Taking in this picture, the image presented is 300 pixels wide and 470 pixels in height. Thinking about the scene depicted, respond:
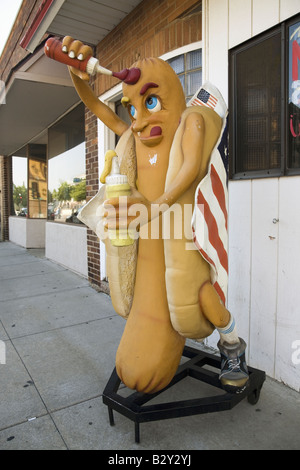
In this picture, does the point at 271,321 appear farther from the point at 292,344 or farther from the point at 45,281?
the point at 45,281

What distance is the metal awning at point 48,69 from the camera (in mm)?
3744

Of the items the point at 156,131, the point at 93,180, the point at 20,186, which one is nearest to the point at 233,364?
the point at 156,131

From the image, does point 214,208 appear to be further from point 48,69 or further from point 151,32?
point 48,69

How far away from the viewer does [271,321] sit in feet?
8.25

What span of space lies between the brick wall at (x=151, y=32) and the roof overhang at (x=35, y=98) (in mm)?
1026

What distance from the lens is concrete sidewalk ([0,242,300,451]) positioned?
1.91 meters

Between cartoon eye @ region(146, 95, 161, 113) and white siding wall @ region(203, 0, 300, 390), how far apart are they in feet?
3.52

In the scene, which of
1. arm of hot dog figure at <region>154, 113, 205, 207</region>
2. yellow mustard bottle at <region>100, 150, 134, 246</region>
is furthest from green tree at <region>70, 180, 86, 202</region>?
yellow mustard bottle at <region>100, 150, 134, 246</region>

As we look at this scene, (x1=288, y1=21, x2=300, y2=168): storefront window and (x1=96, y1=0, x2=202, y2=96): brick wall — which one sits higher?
(x1=96, y1=0, x2=202, y2=96): brick wall

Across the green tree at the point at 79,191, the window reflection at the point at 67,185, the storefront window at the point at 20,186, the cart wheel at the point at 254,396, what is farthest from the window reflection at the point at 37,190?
the cart wheel at the point at 254,396

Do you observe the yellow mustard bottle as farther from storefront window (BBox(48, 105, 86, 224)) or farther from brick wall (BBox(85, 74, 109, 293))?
storefront window (BBox(48, 105, 86, 224))

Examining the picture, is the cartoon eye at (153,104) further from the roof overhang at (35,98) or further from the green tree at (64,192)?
the green tree at (64,192)

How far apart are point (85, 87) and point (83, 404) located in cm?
208

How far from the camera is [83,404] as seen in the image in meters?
2.31
